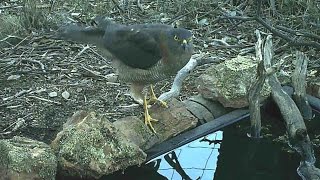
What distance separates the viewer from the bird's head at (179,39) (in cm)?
411

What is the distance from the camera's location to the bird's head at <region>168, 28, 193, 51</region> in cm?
411

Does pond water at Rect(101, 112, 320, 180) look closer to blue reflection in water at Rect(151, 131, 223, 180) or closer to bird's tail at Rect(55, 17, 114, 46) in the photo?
blue reflection in water at Rect(151, 131, 223, 180)

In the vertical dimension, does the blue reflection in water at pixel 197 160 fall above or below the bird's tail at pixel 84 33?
below

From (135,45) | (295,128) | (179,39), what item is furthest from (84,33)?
(295,128)

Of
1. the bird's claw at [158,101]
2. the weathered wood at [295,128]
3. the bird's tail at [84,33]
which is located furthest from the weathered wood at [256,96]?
the bird's tail at [84,33]

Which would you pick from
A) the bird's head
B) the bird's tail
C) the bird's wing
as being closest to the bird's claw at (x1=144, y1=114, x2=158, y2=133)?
the bird's wing

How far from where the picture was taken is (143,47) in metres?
4.19

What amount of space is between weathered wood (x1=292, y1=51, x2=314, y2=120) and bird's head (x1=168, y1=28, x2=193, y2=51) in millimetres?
1013

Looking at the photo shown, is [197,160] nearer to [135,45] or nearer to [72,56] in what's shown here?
[135,45]

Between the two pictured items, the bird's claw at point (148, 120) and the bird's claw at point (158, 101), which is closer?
the bird's claw at point (148, 120)

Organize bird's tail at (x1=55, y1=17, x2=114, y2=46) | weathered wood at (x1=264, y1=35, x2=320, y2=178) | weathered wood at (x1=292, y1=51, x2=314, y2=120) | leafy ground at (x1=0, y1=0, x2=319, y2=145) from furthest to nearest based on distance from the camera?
leafy ground at (x1=0, y1=0, x2=319, y2=145) < weathered wood at (x1=292, y1=51, x2=314, y2=120) < bird's tail at (x1=55, y1=17, x2=114, y2=46) < weathered wood at (x1=264, y1=35, x2=320, y2=178)

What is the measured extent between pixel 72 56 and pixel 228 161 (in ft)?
7.88

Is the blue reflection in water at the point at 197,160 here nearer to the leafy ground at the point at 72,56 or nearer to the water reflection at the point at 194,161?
the water reflection at the point at 194,161

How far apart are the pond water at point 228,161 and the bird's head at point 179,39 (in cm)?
72
